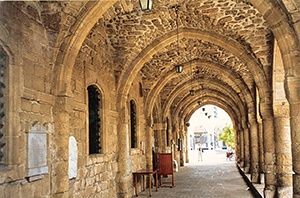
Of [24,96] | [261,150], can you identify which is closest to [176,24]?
[261,150]

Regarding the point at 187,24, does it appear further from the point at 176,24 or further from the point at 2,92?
the point at 2,92

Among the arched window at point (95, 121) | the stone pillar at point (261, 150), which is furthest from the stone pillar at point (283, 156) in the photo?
the arched window at point (95, 121)

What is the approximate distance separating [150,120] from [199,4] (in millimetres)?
4987

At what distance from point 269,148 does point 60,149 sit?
4904 millimetres

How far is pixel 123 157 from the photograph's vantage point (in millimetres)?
8430

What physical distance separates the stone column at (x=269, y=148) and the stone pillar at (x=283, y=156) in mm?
612

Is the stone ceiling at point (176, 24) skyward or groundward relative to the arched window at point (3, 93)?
skyward

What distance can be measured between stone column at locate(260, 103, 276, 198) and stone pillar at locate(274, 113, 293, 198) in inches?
24.1

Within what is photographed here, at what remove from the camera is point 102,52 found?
769 cm

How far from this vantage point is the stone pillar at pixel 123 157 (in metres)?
8.34

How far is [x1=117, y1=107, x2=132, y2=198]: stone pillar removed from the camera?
27.3ft

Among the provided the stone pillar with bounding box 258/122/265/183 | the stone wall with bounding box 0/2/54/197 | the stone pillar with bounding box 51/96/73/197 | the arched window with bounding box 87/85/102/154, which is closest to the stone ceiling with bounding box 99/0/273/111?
the arched window with bounding box 87/85/102/154

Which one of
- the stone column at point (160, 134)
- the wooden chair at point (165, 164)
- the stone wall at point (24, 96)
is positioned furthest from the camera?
the stone column at point (160, 134)

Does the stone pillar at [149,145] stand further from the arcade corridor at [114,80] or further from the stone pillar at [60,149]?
the stone pillar at [60,149]
